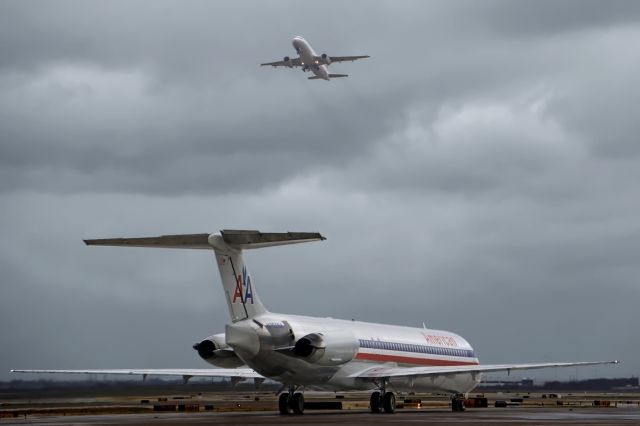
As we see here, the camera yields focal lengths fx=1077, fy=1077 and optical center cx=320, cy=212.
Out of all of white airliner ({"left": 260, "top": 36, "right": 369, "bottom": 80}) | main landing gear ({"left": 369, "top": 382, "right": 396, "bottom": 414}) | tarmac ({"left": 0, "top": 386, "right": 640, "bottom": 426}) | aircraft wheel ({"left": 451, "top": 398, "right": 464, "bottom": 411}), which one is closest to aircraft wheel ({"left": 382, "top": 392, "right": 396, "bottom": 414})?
main landing gear ({"left": 369, "top": 382, "right": 396, "bottom": 414})

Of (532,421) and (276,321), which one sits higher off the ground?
(276,321)

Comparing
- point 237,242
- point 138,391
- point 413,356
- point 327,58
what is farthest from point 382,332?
point 327,58

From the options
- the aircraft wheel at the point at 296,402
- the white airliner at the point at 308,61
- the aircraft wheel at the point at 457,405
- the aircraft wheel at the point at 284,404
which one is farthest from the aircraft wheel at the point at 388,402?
the white airliner at the point at 308,61

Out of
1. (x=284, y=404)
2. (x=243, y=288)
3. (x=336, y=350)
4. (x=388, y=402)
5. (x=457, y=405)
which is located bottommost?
(x=457, y=405)

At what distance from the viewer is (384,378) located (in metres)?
44.6

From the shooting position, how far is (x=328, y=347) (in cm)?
4109

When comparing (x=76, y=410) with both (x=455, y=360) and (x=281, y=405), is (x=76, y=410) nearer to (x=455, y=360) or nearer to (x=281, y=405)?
(x=281, y=405)

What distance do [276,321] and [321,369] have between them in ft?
11.9

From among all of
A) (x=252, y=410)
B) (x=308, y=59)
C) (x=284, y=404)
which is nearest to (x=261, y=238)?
(x=284, y=404)

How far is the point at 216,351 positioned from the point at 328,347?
14.0 feet

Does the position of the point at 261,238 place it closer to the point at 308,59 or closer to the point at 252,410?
the point at 252,410

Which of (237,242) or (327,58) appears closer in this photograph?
(237,242)

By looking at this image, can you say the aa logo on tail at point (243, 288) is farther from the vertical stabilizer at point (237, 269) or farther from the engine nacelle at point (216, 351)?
the engine nacelle at point (216, 351)

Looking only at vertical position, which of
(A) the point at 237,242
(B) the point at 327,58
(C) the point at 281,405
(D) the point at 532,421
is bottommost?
(D) the point at 532,421
